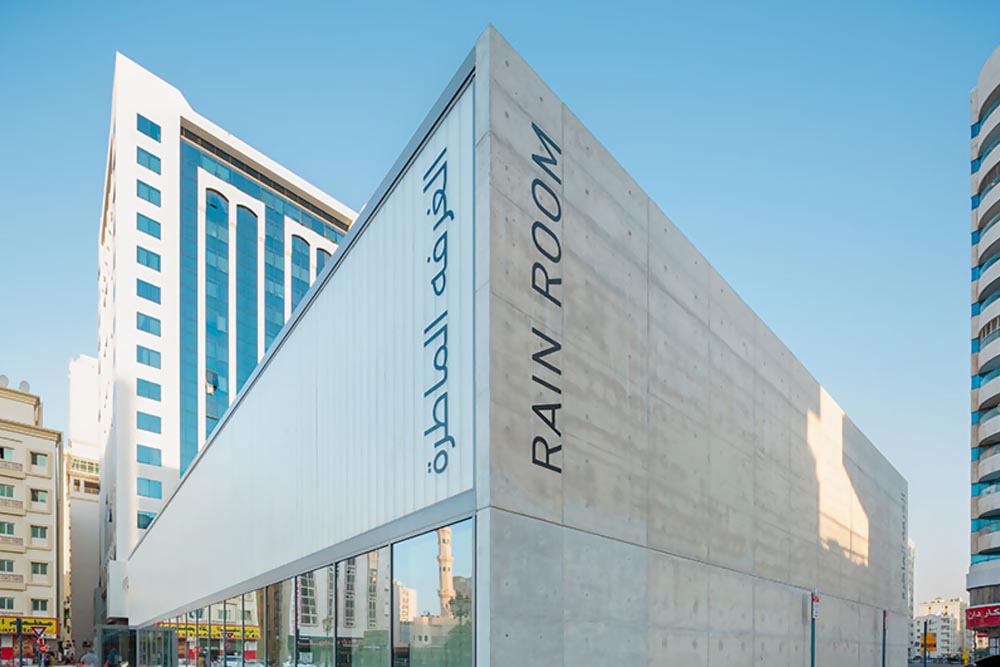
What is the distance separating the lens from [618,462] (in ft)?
43.8

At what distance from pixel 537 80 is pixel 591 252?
264 centimetres

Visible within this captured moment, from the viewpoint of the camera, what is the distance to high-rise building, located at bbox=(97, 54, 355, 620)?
59.8 metres

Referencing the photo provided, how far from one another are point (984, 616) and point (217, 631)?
5248cm

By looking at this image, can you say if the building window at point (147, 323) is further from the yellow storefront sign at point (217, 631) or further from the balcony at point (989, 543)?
the balcony at point (989, 543)

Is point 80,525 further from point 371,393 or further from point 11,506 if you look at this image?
point 371,393

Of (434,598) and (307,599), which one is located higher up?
(434,598)

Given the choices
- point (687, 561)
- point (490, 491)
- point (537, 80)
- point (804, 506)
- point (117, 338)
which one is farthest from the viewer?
point (117, 338)

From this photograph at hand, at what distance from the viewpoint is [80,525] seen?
9388 cm

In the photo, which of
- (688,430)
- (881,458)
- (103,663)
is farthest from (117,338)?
(688,430)

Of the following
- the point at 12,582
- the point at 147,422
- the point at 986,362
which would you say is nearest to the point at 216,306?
the point at 147,422

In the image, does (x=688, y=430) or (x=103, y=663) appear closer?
(x=688, y=430)

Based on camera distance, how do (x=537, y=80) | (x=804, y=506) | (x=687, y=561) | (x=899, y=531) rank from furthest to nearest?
(x=899, y=531)
(x=804, y=506)
(x=687, y=561)
(x=537, y=80)

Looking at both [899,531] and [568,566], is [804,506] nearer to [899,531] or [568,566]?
[568,566]

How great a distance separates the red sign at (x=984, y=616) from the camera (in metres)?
56.2
